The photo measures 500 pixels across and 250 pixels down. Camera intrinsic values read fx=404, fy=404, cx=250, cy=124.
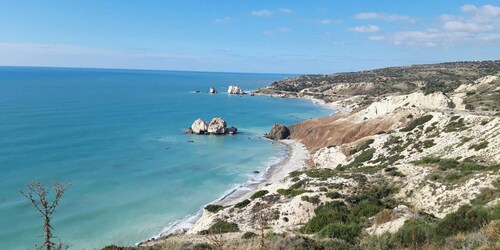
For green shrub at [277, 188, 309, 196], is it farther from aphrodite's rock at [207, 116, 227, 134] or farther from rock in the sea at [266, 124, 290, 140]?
aphrodite's rock at [207, 116, 227, 134]

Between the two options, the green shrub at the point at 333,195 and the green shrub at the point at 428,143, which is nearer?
the green shrub at the point at 333,195

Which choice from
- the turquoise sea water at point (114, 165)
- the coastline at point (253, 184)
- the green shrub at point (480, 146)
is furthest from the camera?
the turquoise sea water at point (114, 165)

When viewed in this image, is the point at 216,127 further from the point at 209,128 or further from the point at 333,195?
the point at 333,195

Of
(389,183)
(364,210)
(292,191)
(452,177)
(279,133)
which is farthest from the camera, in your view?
(279,133)

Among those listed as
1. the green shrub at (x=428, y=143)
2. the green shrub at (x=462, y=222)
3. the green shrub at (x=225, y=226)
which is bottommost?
the green shrub at (x=225, y=226)

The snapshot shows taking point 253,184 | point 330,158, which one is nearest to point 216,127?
point 330,158

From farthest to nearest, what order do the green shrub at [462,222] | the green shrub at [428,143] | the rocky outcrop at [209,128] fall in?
the rocky outcrop at [209,128] → the green shrub at [428,143] → the green shrub at [462,222]

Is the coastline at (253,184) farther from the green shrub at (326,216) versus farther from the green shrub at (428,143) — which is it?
the green shrub at (428,143)

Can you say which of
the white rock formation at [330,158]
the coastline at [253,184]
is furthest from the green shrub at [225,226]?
the white rock formation at [330,158]

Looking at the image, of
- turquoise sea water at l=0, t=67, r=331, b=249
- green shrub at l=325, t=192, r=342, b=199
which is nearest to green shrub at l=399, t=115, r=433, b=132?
turquoise sea water at l=0, t=67, r=331, b=249
